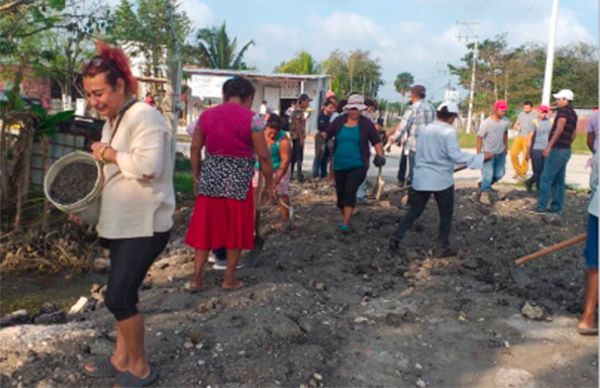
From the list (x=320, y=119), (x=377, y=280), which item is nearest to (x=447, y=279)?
(x=377, y=280)

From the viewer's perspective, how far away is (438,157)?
6020mm

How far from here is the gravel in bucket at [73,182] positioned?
3.19 meters

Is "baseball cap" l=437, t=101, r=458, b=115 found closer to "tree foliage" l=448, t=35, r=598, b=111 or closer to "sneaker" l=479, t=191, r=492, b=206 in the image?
"sneaker" l=479, t=191, r=492, b=206

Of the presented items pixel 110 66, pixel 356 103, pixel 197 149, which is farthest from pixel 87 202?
pixel 356 103

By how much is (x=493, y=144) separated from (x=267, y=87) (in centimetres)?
2103

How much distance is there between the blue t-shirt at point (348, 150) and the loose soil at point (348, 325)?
33.2 inches

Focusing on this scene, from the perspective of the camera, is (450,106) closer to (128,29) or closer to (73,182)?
(73,182)

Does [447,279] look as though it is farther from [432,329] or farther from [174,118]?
[174,118]

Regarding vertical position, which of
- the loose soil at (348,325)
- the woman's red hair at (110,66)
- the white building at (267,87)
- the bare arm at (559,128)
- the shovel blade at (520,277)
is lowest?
the loose soil at (348,325)

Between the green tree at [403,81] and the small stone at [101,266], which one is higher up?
the green tree at [403,81]

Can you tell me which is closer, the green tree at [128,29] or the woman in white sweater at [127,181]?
the woman in white sweater at [127,181]

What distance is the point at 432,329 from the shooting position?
4.34 meters

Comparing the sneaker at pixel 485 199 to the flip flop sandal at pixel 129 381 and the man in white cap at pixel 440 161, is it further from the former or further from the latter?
the flip flop sandal at pixel 129 381

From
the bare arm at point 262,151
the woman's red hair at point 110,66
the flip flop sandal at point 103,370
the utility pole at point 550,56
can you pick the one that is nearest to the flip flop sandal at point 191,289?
the bare arm at point 262,151
